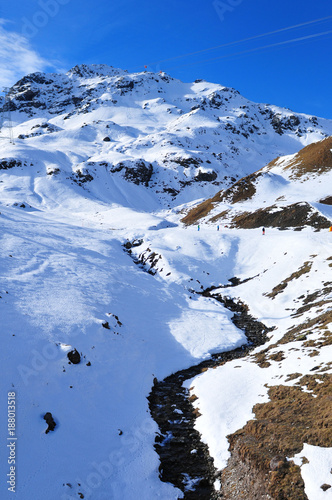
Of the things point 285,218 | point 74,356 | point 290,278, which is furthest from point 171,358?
point 285,218

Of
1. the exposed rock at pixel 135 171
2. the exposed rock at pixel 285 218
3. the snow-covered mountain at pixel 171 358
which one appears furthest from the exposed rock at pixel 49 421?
the exposed rock at pixel 135 171

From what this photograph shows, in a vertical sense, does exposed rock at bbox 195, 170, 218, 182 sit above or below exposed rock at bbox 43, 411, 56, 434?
above

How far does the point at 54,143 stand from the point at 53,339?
12398 centimetres

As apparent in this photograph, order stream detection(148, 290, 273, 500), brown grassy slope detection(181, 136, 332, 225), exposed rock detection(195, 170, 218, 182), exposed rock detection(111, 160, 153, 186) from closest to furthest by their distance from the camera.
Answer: stream detection(148, 290, 273, 500), brown grassy slope detection(181, 136, 332, 225), exposed rock detection(111, 160, 153, 186), exposed rock detection(195, 170, 218, 182)

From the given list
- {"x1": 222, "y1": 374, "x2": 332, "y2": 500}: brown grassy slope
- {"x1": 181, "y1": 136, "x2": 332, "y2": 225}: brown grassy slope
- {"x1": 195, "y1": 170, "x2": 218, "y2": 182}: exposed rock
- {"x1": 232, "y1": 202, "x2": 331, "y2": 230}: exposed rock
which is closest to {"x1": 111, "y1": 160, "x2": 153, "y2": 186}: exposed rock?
{"x1": 195, "y1": 170, "x2": 218, "y2": 182}: exposed rock

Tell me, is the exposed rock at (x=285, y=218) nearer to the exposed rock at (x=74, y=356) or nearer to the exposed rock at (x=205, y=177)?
the exposed rock at (x=74, y=356)

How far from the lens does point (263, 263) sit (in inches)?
1128

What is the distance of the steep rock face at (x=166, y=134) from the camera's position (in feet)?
312

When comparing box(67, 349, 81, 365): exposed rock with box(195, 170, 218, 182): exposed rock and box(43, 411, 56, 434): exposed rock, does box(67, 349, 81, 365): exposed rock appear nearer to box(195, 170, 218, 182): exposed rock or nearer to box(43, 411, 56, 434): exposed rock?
box(43, 411, 56, 434): exposed rock

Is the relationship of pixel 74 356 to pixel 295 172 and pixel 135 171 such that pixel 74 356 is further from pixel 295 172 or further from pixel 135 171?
pixel 135 171

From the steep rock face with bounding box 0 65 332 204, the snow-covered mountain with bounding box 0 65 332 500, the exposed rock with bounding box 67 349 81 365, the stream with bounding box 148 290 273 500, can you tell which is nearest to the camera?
the snow-covered mountain with bounding box 0 65 332 500

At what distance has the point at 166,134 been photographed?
418 feet

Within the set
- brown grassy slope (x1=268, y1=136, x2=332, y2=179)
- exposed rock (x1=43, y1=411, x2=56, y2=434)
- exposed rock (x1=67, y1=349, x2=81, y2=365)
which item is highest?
brown grassy slope (x1=268, y1=136, x2=332, y2=179)

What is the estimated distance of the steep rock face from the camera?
9519cm
